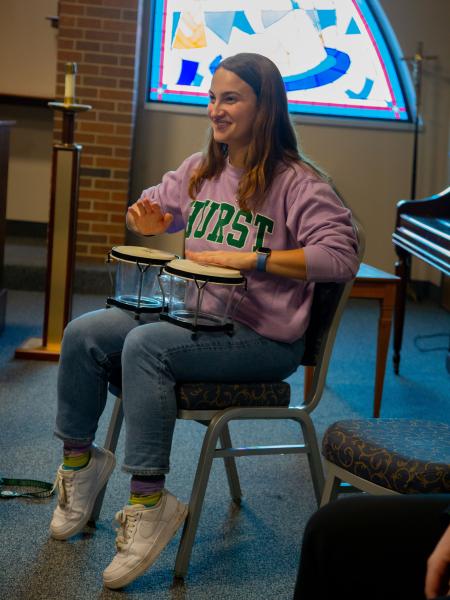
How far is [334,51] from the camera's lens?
5.95m

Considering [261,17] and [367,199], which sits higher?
[261,17]

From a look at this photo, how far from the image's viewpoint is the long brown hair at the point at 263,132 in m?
2.07

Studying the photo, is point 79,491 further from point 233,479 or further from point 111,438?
point 233,479

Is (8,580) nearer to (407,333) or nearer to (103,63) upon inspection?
(407,333)

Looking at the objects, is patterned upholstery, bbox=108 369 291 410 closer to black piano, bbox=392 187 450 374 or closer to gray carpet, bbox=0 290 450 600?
gray carpet, bbox=0 290 450 600

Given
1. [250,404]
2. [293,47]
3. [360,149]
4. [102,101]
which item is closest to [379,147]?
[360,149]

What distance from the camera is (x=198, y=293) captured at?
76.2 inches

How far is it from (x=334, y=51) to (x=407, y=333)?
6.85ft

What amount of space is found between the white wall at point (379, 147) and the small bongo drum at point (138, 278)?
12.6 ft

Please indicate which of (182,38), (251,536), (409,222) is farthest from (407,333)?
(251,536)

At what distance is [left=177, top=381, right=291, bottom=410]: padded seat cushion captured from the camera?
6.28 feet

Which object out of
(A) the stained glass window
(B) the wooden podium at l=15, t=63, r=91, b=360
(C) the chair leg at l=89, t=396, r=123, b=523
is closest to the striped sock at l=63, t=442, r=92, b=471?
(C) the chair leg at l=89, t=396, r=123, b=523

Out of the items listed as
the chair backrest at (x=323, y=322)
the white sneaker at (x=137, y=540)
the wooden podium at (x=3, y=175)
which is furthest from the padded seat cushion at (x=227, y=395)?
the wooden podium at (x=3, y=175)

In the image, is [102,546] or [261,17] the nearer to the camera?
[102,546]
